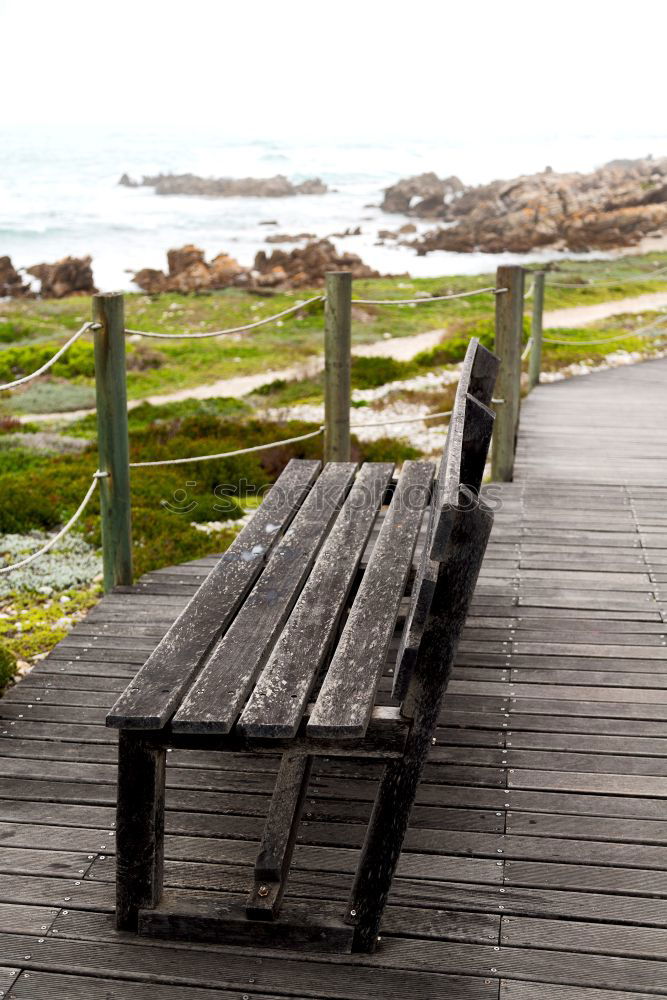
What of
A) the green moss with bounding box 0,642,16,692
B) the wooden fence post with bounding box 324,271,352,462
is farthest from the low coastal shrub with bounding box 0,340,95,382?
the green moss with bounding box 0,642,16,692

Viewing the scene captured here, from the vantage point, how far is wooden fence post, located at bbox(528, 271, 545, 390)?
9023 mm

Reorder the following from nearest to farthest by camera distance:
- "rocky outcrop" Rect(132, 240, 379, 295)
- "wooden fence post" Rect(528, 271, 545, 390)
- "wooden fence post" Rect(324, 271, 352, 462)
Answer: "wooden fence post" Rect(324, 271, 352, 462), "wooden fence post" Rect(528, 271, 545, 390), "rocky outcrop" Rect(132, 240, 379, 295)

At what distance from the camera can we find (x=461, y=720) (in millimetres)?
3145

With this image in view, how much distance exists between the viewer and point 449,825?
103 inches

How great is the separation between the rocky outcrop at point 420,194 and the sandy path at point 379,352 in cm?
3508

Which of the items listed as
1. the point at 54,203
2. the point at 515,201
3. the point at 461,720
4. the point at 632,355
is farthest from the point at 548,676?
the point at 54,203

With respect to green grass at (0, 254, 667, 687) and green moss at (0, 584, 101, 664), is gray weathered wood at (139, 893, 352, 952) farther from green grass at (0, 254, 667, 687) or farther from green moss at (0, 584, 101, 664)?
green moss at (0, 584, 101, 664)

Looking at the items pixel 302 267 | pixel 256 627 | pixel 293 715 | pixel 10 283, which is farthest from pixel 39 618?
pixel 10 283

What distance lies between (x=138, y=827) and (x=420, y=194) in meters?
66.4

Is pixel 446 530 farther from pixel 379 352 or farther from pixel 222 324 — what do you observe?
pixel 222 324

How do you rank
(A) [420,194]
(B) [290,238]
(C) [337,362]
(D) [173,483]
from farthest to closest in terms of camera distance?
(A) [420,194] < (B) [290,238] < (D) [173,483] < (C) [337,362]

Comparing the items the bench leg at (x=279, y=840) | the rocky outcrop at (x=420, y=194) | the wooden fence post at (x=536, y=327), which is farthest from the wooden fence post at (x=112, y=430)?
the rocky outcrop at (x=420, y=194)

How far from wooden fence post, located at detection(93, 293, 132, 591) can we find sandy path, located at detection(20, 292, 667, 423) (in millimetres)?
11937

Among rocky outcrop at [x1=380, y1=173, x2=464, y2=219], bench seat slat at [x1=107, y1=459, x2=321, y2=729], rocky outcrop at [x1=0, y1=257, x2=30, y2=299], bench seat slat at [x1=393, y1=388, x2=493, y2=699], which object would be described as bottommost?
rocky outcrop at [x1=0, y1=257, x2=30, y2=299]
